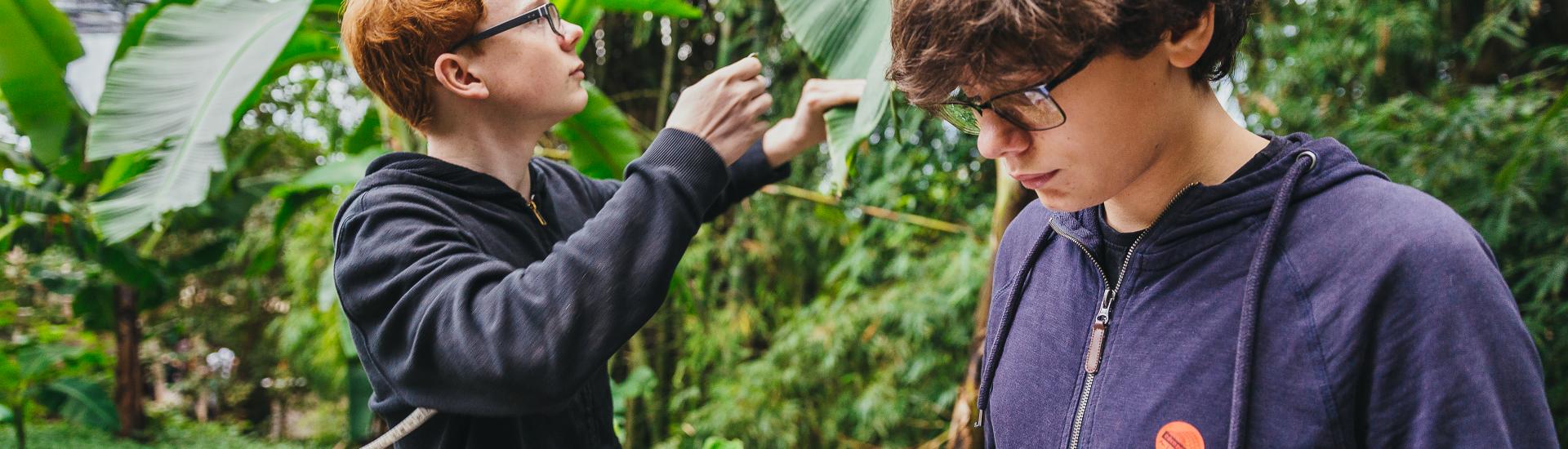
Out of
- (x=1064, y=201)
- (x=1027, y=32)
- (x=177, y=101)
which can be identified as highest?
(x=1027, y=32)

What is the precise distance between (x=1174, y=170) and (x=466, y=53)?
0.92m

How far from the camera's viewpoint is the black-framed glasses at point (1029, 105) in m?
0.83

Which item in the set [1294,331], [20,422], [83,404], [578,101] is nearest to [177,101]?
[578,101]

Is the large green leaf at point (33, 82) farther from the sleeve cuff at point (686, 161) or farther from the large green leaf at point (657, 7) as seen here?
the sleeve cuff at point (686, 161)

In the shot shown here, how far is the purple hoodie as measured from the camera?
720 millimetres

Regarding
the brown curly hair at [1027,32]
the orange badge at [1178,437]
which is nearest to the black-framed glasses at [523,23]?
the brown curly hair at [1027,32]

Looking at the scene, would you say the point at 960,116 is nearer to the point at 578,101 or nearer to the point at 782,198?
the point at 578,101

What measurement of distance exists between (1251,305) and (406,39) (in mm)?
1067

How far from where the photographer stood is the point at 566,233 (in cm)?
145

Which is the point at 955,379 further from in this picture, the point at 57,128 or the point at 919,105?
the point at 57,128

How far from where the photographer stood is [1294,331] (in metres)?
0.80

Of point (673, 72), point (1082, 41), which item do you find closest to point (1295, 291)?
point (1082, 41)

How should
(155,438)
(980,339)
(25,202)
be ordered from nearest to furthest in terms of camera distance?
(980,339) → (25,202) → (155,438)

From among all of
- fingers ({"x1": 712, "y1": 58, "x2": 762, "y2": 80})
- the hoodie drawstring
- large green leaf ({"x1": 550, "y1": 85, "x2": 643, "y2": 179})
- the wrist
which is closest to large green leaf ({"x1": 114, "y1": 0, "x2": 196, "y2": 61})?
large green leaf ({"x1": 550, "y1": 85, "x2": 643, "y2": 179})
